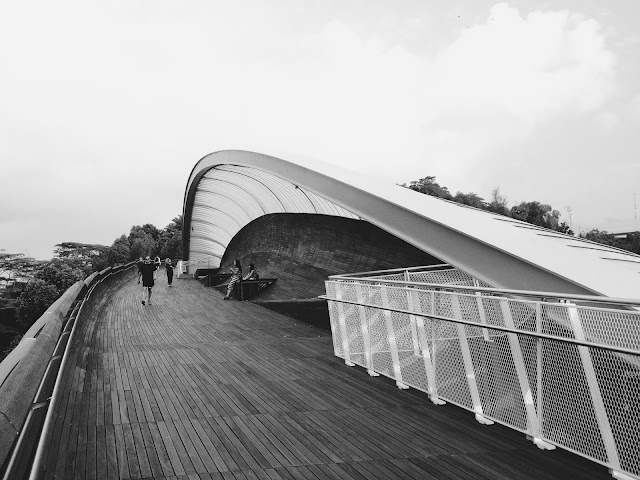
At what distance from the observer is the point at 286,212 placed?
20.8 metres

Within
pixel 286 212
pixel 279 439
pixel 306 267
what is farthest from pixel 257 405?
pixel 286 212

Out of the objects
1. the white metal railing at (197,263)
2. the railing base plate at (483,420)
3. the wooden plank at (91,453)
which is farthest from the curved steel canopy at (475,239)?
the white metal railing at (197,263)

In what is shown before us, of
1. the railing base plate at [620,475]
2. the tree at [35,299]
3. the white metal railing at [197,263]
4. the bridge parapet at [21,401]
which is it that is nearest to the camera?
the bridge parapet at [21,401]

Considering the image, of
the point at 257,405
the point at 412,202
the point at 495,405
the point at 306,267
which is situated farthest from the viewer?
the point at 306,267

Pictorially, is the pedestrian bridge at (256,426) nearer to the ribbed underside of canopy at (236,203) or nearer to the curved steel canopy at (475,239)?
the curved steel canopy at (475,239)

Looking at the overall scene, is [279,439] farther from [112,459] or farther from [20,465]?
[20,465]

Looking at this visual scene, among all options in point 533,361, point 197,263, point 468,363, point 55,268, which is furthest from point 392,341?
point 197,263

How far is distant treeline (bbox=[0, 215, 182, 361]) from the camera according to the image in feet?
93.0

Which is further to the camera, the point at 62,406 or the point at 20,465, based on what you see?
the point at 62,406

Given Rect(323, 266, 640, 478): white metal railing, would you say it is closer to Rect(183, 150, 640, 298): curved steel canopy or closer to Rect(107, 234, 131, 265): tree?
Rect(183, 150, 640, 298): curved steel canopy

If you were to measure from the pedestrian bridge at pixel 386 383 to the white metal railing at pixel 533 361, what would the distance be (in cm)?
1

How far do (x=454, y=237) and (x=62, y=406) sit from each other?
474cm

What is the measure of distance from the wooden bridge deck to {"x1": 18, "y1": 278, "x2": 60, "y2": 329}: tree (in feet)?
72.6

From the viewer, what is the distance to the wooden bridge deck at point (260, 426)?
12.9 ft
